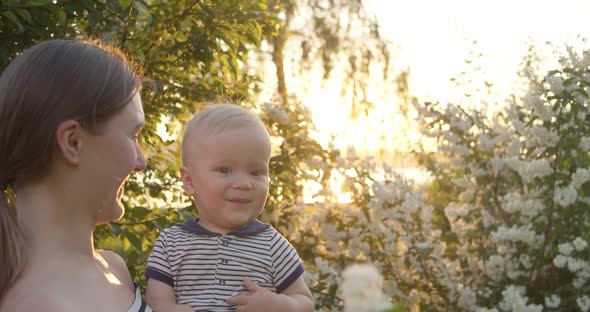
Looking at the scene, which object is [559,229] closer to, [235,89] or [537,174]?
[537,174]

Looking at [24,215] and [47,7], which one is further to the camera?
[47,7]

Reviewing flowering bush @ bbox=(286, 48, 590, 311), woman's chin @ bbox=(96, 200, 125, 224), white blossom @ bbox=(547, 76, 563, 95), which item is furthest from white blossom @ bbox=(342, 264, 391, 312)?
white blossom @ bbox=(547, 76, 563, 95)

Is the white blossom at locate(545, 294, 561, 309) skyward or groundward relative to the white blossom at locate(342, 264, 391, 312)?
groundward

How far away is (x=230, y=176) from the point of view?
196 centimetres

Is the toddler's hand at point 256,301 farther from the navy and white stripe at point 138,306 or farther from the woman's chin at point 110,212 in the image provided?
the woman's chin at point 110,212

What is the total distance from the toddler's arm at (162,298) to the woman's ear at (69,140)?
18.4 inches

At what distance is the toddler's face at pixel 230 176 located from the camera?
1.95 meters

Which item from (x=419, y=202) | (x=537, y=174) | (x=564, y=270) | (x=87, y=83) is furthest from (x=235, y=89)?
(x=87, y=83)

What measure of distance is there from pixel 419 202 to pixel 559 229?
77 cm

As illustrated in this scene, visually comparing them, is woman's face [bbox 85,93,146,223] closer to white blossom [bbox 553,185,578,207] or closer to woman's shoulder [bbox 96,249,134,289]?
woman's shoulder [bbox 96,249,134,289]

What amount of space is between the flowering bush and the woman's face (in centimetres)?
249

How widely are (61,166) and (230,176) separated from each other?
1.54 feet

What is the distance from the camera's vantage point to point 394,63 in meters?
8.69

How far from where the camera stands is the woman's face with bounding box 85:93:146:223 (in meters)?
1.63
